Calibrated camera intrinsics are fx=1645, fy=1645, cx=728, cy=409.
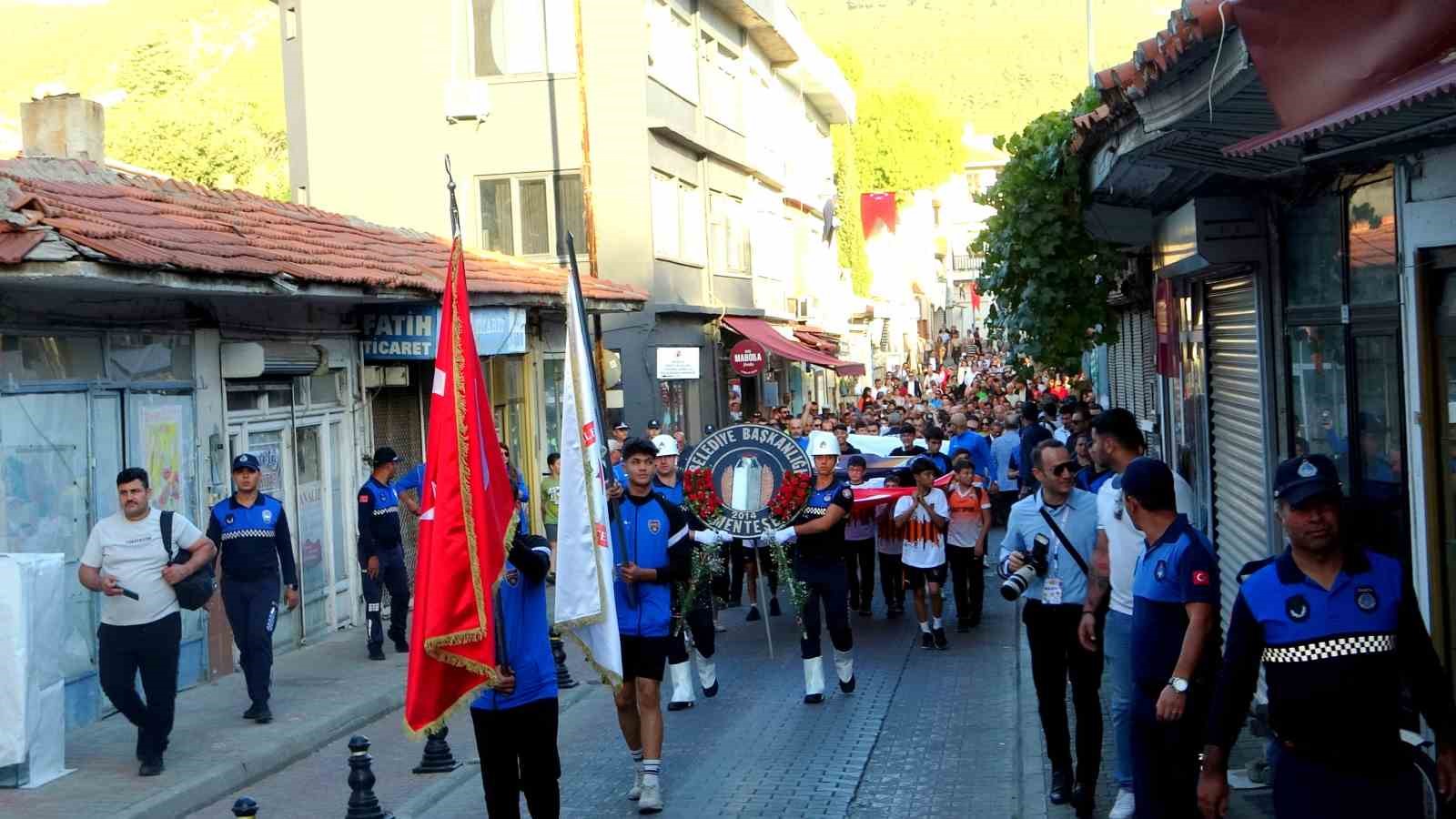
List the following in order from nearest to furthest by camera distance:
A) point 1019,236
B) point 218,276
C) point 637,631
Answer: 1. point 637,631
2. point 218,276
3. point 1019,236

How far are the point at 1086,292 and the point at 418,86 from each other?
18.5 m

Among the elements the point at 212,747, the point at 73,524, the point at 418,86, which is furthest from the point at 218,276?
the point at 418,86

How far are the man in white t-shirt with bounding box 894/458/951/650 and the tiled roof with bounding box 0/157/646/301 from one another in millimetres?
5230

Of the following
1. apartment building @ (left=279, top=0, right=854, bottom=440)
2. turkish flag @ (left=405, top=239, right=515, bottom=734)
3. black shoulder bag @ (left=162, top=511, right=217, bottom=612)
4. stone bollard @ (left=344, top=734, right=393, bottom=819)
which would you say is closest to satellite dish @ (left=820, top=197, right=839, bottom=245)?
apartment building @ (left=279, top=0, right=854, bottom=440)

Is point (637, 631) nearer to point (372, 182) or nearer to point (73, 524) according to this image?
point (73, 524)

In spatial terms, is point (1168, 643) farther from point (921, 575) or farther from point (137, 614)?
point (921, 575)

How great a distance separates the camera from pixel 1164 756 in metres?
6.91

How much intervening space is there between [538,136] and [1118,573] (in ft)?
73.1

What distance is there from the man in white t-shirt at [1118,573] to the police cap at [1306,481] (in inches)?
83.8

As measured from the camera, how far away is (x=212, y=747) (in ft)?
37.4

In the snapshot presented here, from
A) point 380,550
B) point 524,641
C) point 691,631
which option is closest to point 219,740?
point 691,631

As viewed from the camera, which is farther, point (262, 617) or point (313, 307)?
point (313, 307)

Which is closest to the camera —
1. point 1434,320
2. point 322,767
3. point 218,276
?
point 1434,320

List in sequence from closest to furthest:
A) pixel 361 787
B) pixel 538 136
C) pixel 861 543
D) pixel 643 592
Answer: pixel 361 787, pixel 643 592, pixel 861 543, pixel 538 136
